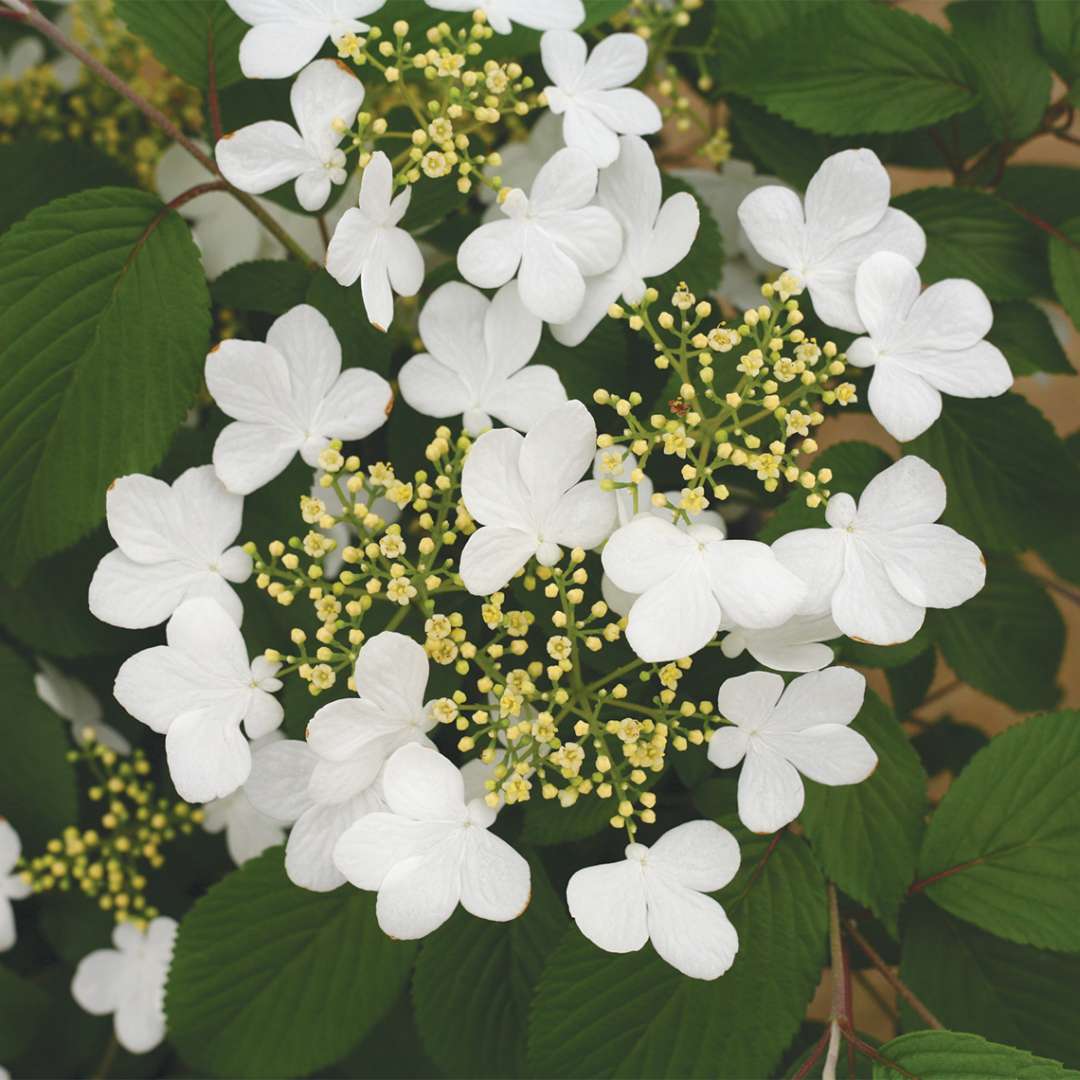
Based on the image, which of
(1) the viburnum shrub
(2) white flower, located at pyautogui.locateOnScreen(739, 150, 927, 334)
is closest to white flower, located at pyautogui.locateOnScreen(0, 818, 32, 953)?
(1) the viburnum shrub

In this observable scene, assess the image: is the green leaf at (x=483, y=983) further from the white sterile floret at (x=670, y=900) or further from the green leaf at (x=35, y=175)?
the green leaf at (x=35, y=175)

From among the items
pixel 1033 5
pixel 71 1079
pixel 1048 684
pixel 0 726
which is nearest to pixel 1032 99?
pixel 1033 5

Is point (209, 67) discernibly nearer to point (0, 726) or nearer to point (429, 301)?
point (429, 301)

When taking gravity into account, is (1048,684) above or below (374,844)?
below

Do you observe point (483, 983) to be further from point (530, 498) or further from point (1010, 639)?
point (1010, 639)

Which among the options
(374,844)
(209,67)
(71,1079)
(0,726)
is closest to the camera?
(374,844)

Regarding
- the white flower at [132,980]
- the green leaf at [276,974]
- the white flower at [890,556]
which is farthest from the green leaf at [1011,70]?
the white flower at [132,980]

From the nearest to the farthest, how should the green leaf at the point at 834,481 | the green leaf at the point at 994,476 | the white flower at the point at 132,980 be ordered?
1. the green leaf at the point at 834,481
2. the green leaf at the point at 994,476
3. the white flower at the point at 132,980
